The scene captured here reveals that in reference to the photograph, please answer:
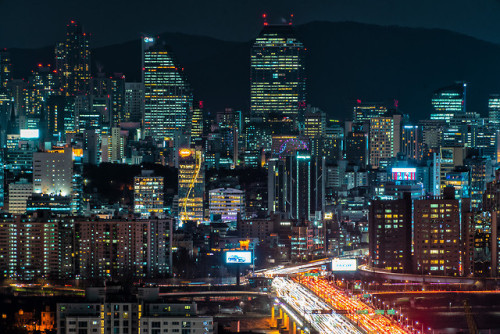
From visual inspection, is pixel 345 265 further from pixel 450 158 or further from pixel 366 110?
pixel 366 110

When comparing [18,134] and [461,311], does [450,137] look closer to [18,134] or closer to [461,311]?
[18,134]

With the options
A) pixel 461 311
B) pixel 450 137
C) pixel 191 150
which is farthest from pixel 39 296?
pixel 450 137

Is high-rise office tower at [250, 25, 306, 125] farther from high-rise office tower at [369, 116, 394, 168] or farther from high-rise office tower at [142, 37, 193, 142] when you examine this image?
high-rise office tower at [369, 116, 394, 168]

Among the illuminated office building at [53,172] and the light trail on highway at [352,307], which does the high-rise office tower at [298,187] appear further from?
the light trail on highway at [352,307]

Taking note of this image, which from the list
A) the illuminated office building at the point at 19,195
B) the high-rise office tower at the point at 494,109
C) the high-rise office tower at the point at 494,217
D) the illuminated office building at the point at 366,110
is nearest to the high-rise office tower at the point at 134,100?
the illuminated office building at the point at 366,110

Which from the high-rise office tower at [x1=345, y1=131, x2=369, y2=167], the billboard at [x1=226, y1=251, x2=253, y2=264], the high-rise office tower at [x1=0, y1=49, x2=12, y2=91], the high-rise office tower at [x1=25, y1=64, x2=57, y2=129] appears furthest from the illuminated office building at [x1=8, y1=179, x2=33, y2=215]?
the high-rise office tower at [x1=345, y1=131, x2=369, y2=167]
